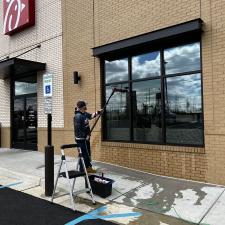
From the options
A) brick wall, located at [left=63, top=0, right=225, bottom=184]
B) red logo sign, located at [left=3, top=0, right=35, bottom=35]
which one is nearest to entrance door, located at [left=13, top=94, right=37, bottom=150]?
brick wall, located at [left=63, top=0, right=225, bottom=184]

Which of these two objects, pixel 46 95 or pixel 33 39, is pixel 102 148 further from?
pixel 33 39

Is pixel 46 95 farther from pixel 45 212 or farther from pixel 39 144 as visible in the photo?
pixel 39 144

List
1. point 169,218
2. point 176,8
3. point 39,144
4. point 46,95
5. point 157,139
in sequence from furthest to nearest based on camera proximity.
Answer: point 39,144 → point 157,139 → point 176,8 → point 46,95 → point 169,218

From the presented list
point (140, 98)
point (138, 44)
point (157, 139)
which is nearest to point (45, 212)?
point (157, 139)

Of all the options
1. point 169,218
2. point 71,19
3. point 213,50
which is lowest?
point 169,218

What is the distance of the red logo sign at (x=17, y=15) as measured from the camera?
1198 centimetres

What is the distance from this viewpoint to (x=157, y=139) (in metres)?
7.89

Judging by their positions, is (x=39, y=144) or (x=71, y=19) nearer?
(x=71, y=19)

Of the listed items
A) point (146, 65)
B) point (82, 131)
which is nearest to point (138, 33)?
point (146, 65)

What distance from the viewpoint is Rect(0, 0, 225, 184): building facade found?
22.3 ft

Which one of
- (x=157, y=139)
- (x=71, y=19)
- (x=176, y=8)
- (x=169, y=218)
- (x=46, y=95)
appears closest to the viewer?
(x=169, y=218)

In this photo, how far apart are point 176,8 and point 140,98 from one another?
255 cm

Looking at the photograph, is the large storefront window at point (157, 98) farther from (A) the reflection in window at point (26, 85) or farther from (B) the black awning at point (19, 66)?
(A) the reflection in window at point (26, 85)

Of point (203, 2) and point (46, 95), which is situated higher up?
point (203, 2)
